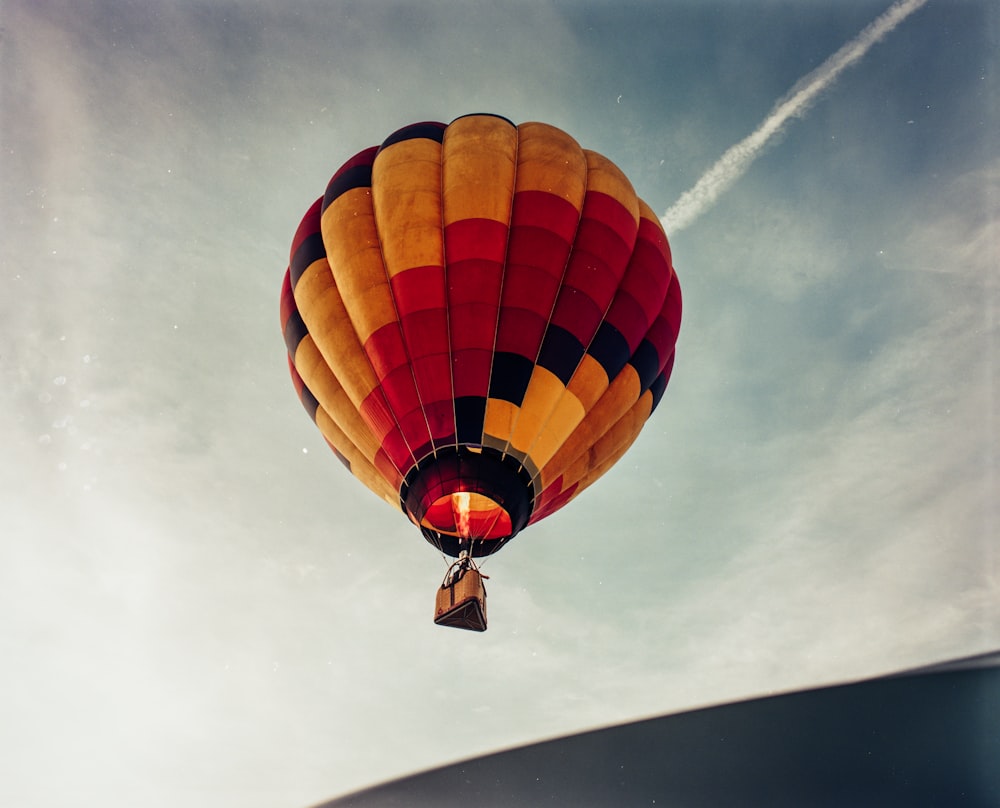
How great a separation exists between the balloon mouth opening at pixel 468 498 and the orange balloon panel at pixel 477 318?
14mm

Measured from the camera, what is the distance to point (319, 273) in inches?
275

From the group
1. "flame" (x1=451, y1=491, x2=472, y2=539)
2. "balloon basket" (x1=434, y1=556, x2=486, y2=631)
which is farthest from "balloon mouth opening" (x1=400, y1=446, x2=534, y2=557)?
"balloon basket" (x1=434, y1=556, x2=486, y2=631)

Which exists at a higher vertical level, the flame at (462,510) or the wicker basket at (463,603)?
the flame at (462,510)

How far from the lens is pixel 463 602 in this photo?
18.6 ft

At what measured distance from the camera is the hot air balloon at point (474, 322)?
6.21 metres

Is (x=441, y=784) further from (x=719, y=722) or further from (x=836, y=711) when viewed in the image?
(x=836, y=711)

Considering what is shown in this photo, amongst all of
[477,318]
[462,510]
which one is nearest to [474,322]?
[477,318]

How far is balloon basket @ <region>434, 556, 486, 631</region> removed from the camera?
571 centimetres

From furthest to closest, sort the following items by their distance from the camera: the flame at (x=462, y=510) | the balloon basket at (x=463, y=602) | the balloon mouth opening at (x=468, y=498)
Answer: the flame at (x=462, y=510), the balloon mouth opening at (x=468, y=498), the balloon basket at (x=463, y=602)

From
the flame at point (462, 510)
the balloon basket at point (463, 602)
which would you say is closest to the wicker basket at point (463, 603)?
the balloon basket at point (463, 602)

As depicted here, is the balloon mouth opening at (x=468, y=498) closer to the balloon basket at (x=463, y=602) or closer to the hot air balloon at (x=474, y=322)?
the hot air balloon at (x=474, y=322)

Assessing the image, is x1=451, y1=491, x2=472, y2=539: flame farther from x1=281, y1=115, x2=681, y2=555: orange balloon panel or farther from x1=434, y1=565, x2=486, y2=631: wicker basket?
x1=434, y1=565, x2=486, y2=631: wicker basket

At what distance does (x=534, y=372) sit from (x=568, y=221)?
5.14 feet

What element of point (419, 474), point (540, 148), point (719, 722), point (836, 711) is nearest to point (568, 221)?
point (540, 148)
